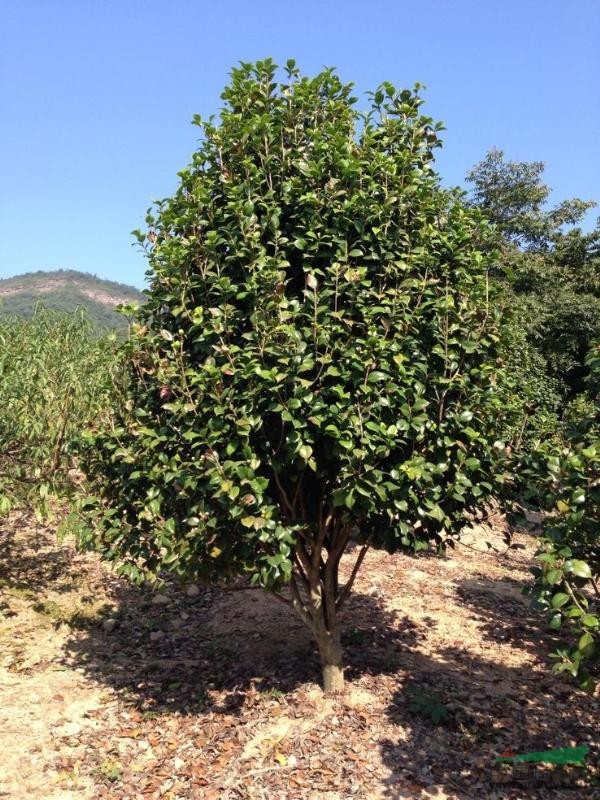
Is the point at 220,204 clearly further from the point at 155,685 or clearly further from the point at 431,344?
the point at 155,685

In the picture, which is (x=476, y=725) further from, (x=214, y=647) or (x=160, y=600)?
(x=160, y=600)

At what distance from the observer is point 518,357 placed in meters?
15.3

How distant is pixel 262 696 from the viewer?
628 centimetres

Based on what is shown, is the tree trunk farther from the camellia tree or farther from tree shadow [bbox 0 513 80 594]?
tree shadow [bbox 0 513 80 594]

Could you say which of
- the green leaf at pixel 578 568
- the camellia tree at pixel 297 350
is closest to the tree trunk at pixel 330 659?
the camellia tree at pixel 297 350

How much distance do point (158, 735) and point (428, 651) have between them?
3.43 meters

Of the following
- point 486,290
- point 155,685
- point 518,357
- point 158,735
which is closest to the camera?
point 486,290

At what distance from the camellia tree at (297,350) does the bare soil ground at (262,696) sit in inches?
66.2

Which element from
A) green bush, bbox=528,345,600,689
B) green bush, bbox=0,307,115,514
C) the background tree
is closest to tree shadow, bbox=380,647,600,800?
green bush, bbox=528,345,600,689

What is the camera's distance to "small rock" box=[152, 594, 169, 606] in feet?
30.0

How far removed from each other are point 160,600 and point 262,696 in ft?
11.3

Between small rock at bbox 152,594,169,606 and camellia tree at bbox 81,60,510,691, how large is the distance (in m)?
3.91

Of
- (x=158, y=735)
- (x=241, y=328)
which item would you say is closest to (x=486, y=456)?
(x=241, y=328)

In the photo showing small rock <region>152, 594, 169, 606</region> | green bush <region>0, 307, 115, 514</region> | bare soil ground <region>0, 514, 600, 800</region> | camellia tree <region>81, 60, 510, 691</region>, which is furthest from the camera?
small rock <region>152, 594, 169, 606</region>
